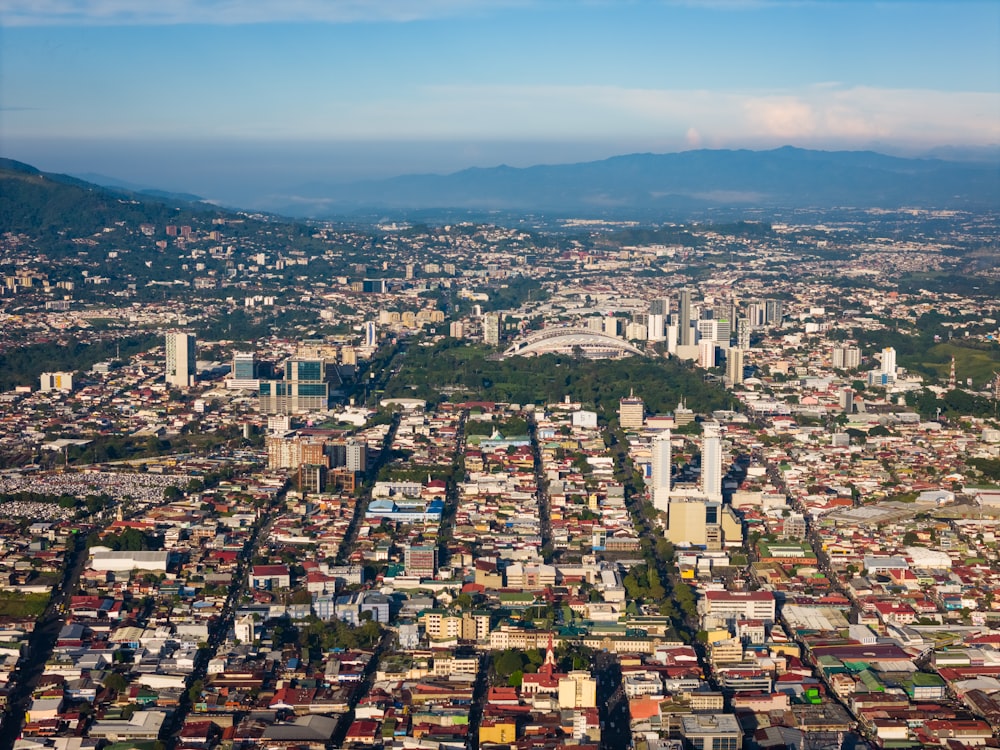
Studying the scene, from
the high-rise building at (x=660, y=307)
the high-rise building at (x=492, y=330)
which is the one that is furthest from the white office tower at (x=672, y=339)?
the high-rise building at (x=492, y=330)

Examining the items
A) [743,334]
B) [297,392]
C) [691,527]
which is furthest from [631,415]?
[743,334]

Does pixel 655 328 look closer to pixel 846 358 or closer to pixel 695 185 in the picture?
pixel 846 358

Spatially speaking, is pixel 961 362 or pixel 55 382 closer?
pixel 55 382

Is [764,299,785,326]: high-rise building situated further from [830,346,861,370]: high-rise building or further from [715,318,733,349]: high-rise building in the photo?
[830,346,861,370]: high-rise building

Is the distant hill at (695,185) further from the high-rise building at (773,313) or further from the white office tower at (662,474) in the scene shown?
the white office tower at (662,474)

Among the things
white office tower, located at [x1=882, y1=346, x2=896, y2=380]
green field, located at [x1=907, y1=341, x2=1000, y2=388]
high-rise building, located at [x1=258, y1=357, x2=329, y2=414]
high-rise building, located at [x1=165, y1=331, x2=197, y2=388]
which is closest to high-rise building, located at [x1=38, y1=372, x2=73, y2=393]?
high-rise building, located at [x1=165, y1=331, x2=197, y2=388]
